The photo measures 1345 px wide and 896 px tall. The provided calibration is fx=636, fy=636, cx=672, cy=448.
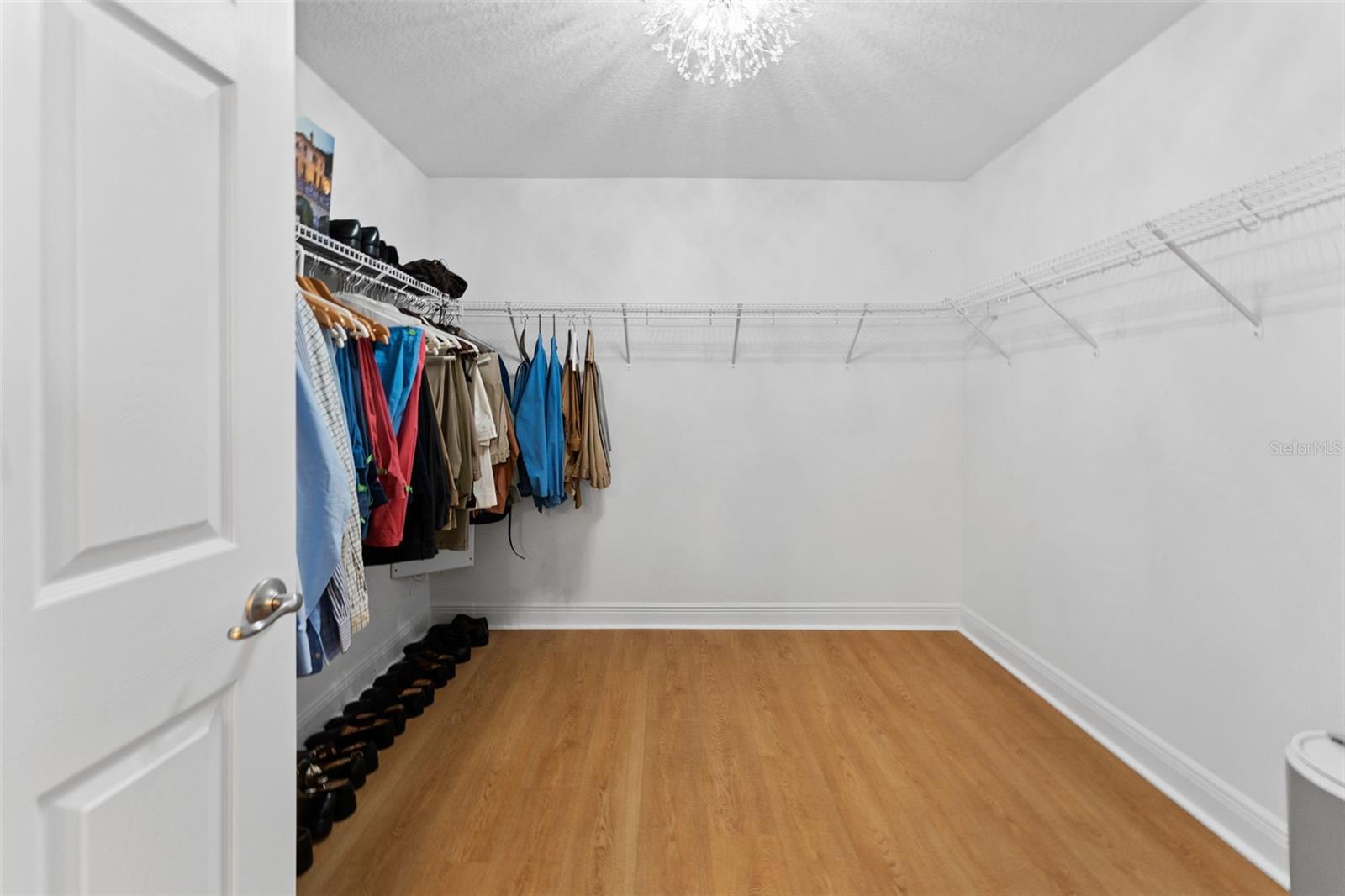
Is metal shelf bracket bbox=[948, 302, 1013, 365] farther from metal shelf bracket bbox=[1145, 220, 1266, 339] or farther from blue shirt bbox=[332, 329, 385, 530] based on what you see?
blue shirt bbox=[332, 329, 385, 530]

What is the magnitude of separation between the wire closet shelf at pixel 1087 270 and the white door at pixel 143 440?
2.15 meters

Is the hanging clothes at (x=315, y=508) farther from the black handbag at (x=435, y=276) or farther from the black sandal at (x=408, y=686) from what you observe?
the black handbag at (x=435, y=276)

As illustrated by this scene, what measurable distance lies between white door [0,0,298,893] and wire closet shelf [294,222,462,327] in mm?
649

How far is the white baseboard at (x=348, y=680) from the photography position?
243 centimetres

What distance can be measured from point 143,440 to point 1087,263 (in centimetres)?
301

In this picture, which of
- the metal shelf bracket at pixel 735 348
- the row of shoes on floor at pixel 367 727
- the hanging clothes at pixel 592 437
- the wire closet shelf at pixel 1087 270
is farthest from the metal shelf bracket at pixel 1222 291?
the row of shoes on floor at pixel 367 727

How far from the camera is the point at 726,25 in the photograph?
2043 millimetres

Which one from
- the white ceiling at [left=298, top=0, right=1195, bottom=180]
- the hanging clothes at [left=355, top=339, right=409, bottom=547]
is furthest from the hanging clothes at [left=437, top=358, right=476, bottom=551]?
the white ceiling at [left=298, top=0, right=1195, bottom=180]

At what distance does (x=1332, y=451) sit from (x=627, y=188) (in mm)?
Result: 3226

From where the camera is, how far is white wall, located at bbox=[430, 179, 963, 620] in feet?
12.2

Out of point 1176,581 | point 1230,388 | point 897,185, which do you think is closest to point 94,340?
point 1230,388

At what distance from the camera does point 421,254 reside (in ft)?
11.9

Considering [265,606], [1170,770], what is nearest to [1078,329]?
[1170,770]

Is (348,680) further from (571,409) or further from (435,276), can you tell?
(435,276)
